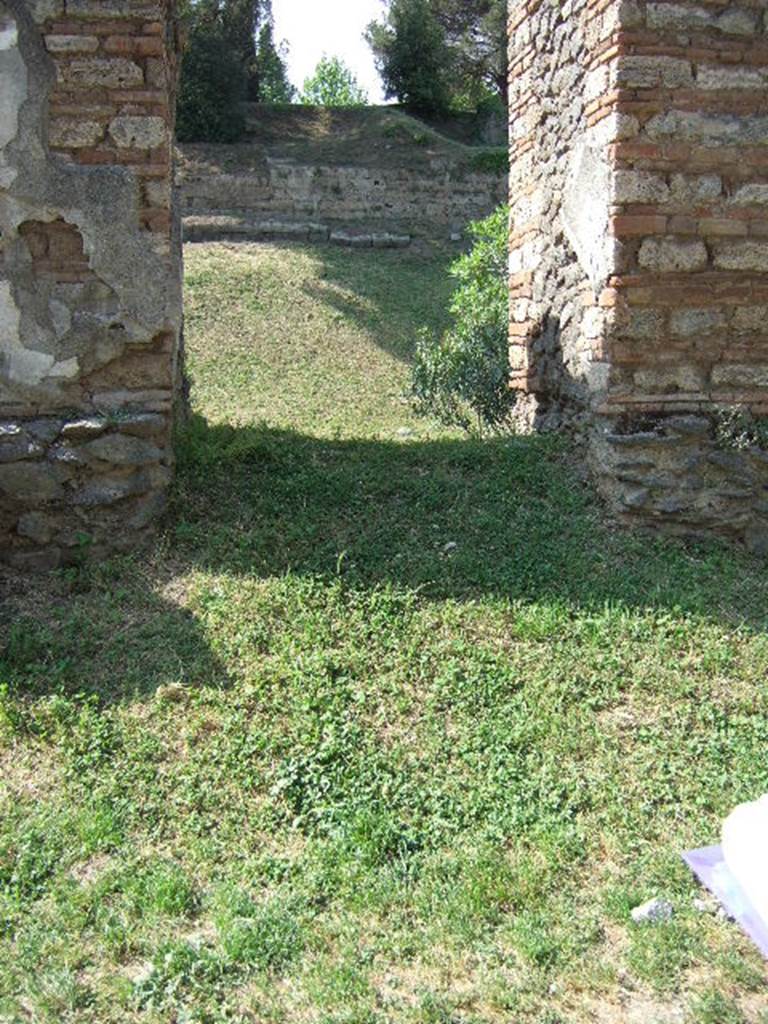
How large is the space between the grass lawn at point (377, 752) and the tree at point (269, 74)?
636 inches

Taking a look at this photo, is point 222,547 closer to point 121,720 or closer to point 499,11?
point 121,720

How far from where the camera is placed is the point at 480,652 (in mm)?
3781

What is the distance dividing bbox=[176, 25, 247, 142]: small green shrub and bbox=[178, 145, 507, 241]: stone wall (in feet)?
2.54

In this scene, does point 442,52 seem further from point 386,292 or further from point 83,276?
point 83,276

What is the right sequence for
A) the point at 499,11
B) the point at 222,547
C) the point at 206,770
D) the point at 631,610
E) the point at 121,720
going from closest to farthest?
the point at 206,770
the point at 121,720
the point at 631,610
the point at 222,547
the point at 499,11

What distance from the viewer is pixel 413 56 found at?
61.2 feet

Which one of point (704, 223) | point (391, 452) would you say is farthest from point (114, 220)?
point (704, 223)

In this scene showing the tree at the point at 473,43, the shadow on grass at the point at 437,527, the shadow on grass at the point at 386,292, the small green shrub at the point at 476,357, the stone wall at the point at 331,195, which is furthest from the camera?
the tree at the point at 473,43

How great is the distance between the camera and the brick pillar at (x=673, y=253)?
14.5ft

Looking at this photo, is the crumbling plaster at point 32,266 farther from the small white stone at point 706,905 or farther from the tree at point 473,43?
the tree at point 473,43

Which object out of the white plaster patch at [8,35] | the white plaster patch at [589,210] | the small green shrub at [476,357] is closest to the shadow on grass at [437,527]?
the white plaster patch at [589,210]

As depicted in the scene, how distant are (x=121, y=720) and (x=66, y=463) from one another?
144 cm

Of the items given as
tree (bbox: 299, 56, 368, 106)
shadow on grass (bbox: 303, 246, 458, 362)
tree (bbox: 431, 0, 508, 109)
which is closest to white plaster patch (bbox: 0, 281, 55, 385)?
shadow on grass (bbox: 303, 246, 458, 362)

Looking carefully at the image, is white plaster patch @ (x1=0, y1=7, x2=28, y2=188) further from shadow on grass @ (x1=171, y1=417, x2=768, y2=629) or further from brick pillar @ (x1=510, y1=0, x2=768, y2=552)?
brick pillar @ (x1=510, y1=0, x2=768, y2=552)
